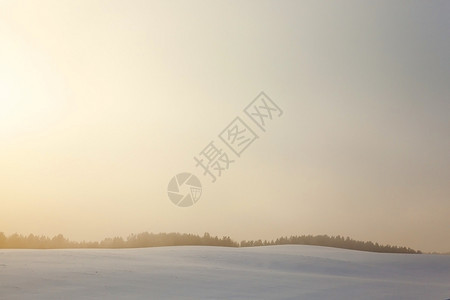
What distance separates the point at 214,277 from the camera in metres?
11.5

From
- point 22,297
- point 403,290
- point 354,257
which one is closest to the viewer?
point 22,297

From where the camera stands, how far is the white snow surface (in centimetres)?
974

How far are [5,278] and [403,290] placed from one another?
8.09m

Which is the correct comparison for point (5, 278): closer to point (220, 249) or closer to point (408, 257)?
point (220, 249)

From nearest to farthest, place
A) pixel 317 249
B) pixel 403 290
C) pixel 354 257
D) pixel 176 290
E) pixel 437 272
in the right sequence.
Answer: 1. pixel 176 290
2. pixel 403 290
3. pixel 437 272
4. pixel 354 257
5. pixel 317 249

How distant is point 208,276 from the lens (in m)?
11.6

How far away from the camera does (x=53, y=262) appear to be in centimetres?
1235

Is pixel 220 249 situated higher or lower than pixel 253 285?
higher

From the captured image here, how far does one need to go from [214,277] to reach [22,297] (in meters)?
4.03

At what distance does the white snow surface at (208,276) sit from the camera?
9.74 m

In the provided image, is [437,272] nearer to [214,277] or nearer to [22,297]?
[214,277]

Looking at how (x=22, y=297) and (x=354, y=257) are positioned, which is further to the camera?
(x=354, y=257)

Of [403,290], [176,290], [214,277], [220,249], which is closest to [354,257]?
[220,249]

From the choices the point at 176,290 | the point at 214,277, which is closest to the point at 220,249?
the point at 214,277
